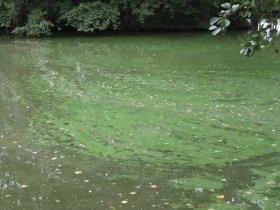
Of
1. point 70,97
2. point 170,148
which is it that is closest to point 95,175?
point 170,148

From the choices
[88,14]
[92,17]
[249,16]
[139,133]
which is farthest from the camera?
[88,14]

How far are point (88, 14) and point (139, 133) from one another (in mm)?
12115

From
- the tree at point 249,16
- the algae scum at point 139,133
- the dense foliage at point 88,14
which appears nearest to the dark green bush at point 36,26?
the dense foliage at point 88,14

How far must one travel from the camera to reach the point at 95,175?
5.41m

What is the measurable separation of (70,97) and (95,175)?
148 inches

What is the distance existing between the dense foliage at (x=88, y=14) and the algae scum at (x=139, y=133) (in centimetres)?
531

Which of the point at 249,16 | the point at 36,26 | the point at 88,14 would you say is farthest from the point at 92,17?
the point at 249,16

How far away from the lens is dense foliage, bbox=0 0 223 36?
700 inches

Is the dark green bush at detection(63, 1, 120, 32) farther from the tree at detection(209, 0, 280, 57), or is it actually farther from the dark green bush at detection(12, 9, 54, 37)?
the tree at detection(209, 0, 280, 57)

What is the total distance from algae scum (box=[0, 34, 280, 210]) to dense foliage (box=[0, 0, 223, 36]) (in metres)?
5.31

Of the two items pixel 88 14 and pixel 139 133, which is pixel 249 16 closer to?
pixel 139 133

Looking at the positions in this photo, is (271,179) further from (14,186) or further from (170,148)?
(14,186)

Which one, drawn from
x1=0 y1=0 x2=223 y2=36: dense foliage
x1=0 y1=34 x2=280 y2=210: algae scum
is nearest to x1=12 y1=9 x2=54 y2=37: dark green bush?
x1=0 y1=0 x2=223 y2=36: dense foliage

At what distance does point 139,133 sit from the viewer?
22.4ft
